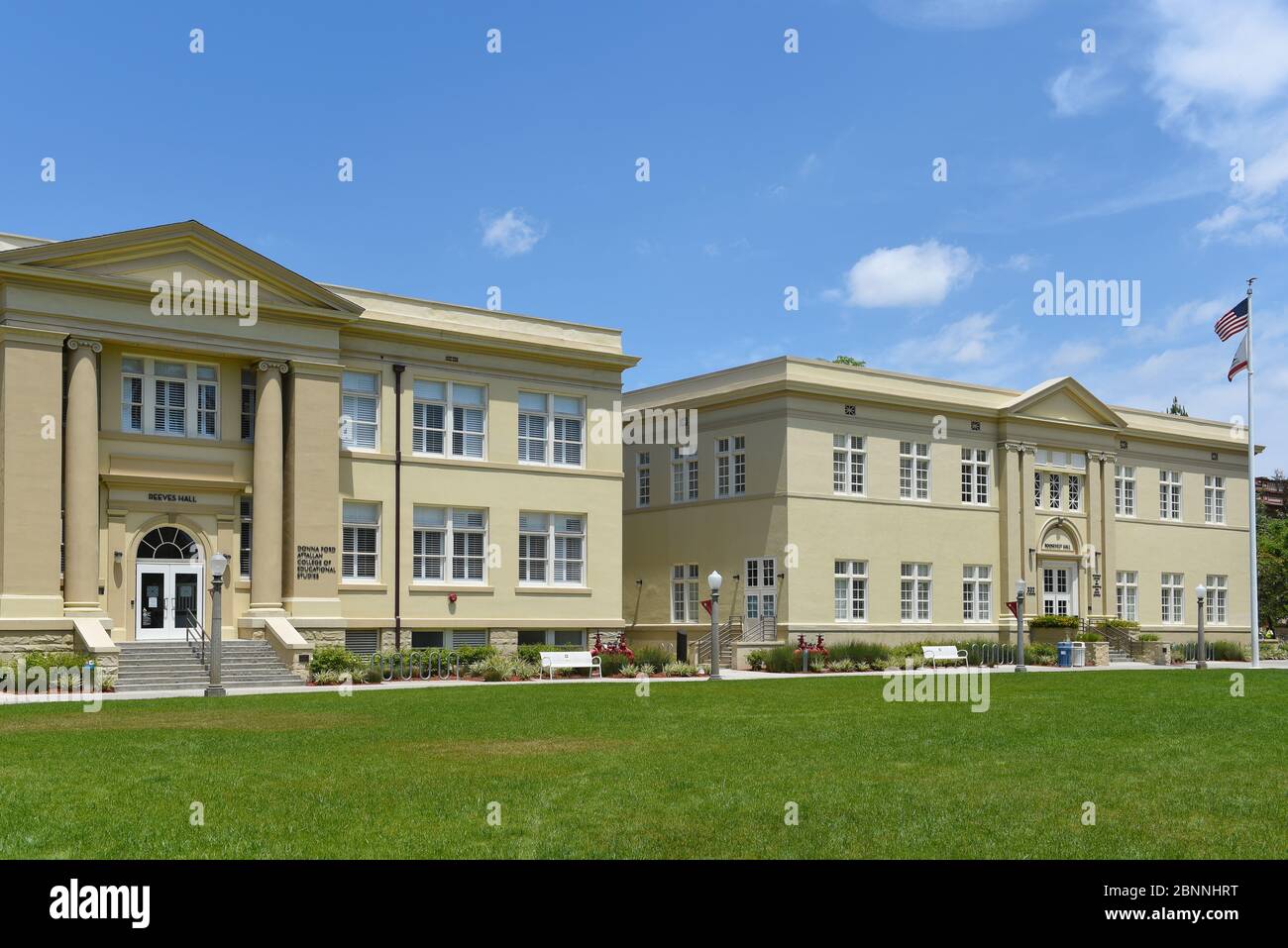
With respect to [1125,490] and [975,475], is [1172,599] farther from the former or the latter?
[975,475]

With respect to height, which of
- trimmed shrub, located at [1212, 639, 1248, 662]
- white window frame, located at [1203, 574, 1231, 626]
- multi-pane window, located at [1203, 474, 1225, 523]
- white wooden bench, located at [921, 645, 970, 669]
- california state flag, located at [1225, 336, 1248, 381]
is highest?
california state flag, located at [1225, 336, 1248, 381]

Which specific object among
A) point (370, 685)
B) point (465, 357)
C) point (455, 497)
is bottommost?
point (370, 685)

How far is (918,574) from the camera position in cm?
5003

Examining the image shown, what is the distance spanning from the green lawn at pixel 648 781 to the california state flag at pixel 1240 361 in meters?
27.2

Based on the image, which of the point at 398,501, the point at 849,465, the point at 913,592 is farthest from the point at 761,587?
the point at 398,501

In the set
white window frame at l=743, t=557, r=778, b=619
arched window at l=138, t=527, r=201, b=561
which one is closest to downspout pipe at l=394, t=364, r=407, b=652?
arched window at l=138, t=527, r=201, b=561

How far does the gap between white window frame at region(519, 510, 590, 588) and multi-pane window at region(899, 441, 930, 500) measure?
13.0m

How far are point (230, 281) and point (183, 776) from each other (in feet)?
77.9

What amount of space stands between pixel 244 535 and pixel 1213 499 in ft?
144

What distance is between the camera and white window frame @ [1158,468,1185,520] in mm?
59594

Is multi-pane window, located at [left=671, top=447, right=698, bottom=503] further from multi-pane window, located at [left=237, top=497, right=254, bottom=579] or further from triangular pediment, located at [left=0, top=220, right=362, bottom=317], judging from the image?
multi-pane window, located at [left=237, top=497, right=254, bottom=579]

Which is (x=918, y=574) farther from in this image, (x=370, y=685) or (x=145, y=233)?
(x=145, y=233)
